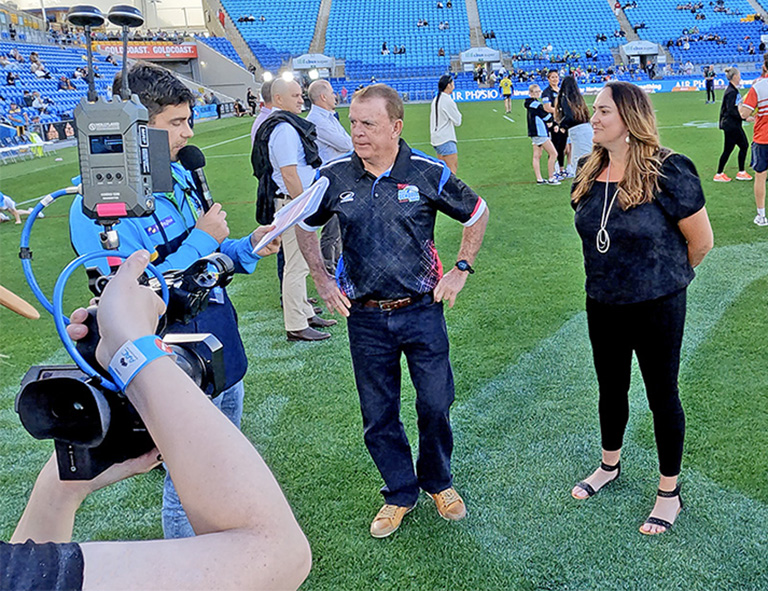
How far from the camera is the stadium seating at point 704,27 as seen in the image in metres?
40.6

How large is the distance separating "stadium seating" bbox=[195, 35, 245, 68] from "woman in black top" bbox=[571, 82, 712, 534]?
4134 centimetres

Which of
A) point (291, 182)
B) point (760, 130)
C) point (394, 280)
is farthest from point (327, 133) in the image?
point (760, 130)

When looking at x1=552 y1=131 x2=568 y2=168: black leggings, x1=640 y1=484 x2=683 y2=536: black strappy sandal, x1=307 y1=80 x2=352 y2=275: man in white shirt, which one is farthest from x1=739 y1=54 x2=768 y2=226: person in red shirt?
x1=640 y1=484 x2=683 y2=536: black strappy sandal

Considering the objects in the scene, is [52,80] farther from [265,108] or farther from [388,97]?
[388,97]

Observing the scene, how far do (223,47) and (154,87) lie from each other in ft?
142

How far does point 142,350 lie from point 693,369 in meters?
4.28

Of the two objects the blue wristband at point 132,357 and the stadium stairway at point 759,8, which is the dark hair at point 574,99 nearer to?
the blue wristband at point 132,357

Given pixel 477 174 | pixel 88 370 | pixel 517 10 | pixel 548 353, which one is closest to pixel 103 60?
pixel 477 174

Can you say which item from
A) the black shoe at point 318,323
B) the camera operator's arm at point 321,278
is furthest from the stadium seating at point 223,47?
the camera operator's arm at point 321,278

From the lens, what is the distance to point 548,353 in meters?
4.75

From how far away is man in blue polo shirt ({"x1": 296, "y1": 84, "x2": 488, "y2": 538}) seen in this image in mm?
2781

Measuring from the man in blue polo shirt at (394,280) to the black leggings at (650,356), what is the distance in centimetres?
72

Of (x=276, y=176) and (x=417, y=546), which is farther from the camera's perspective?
(x=276, y=176)

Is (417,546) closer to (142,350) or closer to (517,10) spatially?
(142,350)
